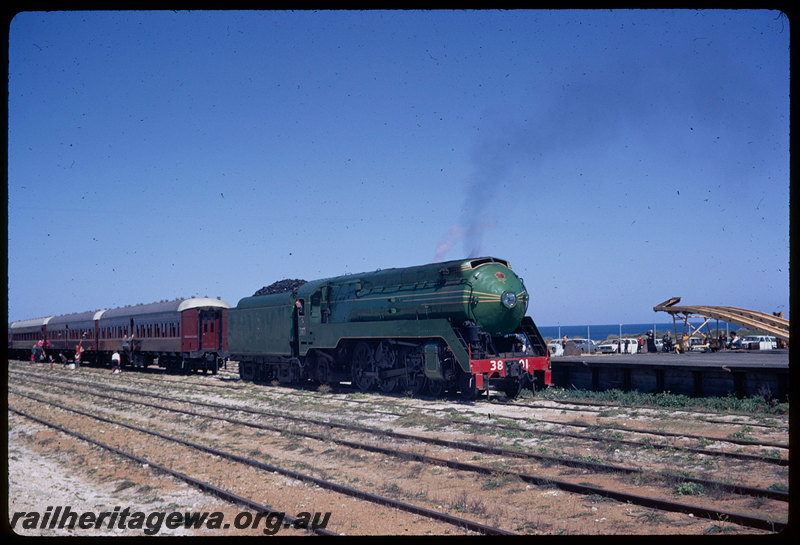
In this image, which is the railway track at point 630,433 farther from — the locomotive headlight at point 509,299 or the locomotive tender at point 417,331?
the locomotive headlight at point 509,299

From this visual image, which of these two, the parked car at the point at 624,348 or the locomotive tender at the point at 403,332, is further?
the parked car at the point at 624,348

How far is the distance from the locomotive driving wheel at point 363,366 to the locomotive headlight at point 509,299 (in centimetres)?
525

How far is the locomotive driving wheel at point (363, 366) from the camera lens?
21312mm

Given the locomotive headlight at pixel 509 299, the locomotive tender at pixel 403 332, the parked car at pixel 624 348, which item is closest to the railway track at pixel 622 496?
the locomotive tender at pixel 403 332

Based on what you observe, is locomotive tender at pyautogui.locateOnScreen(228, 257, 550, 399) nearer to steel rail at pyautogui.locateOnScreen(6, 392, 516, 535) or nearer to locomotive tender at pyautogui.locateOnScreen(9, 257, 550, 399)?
locomotive tender at pyautogui.locateOnScreen(9, 257, 550, 399)

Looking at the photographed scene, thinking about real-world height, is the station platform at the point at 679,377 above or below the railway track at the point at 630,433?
above

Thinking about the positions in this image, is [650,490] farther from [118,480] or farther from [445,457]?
[118,480]

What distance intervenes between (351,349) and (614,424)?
36.6 ft

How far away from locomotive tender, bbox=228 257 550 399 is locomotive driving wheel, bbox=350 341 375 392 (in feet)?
0.12

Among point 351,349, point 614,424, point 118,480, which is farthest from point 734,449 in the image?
point 351,349

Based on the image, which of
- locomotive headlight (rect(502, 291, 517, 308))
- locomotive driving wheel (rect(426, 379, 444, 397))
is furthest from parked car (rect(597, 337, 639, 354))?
locomotive headlight (rect(502, 291, 517, 308))

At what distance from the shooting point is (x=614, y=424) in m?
13.5

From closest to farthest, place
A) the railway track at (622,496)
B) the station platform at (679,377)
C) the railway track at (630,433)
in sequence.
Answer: the railway track at (622,496)
the railway track at (630,433)
the station platform at (679,377)
